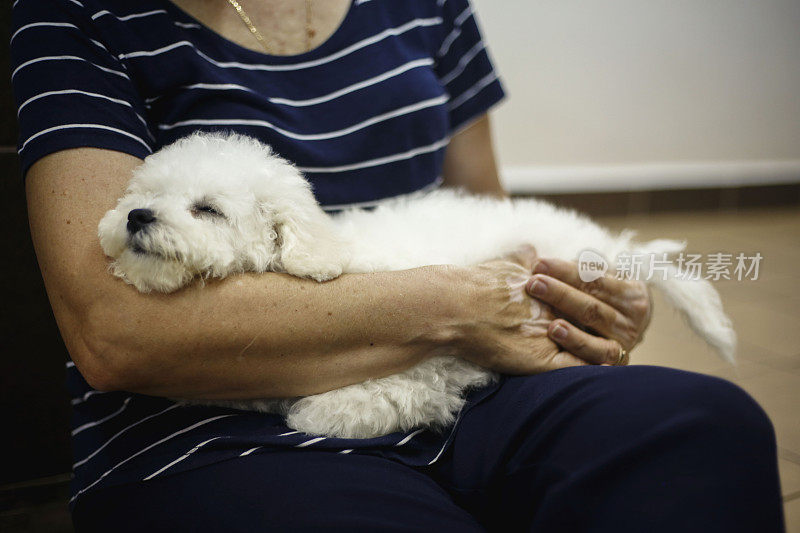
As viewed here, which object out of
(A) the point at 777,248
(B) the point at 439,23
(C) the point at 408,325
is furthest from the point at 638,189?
(C) the point at 408,325

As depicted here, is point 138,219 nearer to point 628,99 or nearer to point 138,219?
point 138,219

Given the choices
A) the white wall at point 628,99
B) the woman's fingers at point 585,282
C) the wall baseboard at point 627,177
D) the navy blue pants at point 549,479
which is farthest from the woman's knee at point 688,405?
the wall baseboard at point 627,177

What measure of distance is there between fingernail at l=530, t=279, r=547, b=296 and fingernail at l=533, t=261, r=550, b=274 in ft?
0.14

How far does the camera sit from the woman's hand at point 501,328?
2.28 ft

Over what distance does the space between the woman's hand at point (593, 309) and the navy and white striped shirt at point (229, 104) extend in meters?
0.22

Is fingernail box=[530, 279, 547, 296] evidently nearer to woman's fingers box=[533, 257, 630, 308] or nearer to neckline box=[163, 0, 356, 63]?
woman's fingers box=[533, 257, 630, 308]

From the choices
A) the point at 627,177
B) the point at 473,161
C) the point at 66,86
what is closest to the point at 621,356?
the point at 473,161

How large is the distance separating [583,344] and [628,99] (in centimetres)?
217

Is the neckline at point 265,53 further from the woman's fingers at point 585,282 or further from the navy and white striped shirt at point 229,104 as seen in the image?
the woman's fingers at point 585,282

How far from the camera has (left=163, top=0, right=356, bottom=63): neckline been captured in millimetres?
734

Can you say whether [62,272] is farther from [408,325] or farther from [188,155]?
[408,325]

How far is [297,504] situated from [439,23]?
74 cm

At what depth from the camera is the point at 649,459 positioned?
505 millimetres

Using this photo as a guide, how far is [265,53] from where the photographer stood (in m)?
0.78
